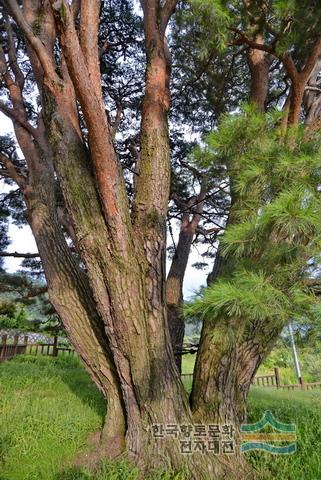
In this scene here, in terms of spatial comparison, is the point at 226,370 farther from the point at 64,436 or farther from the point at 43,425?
the point at 43,425

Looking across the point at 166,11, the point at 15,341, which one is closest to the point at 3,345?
the point at 15,341

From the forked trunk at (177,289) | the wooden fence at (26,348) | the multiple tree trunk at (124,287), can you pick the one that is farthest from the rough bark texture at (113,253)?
the wooden fence at (26,348)

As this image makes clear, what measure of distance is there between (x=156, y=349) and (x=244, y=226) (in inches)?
34.8

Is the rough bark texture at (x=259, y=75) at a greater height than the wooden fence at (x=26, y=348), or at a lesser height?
greater

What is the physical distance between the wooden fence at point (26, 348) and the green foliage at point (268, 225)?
594cm

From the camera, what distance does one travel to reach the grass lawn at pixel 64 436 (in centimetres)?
175

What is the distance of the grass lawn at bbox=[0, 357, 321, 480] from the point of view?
175cm

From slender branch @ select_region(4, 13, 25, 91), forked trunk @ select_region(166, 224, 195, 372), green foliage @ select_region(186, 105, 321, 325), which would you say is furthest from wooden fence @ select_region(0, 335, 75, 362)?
green foliage @ select_region(186, 105, 321, 325)

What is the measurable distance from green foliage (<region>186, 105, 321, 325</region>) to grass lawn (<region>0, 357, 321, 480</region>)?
3.08 feet

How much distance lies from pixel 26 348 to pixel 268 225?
733 cm

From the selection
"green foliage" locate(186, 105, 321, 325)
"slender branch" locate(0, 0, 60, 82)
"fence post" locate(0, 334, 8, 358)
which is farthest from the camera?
"fence post" locate(0, 334, 8, 358)

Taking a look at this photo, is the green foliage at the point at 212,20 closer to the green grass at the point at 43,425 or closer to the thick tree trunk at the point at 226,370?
the thick tree trunk at the point at 226,370

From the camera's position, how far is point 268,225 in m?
1.43

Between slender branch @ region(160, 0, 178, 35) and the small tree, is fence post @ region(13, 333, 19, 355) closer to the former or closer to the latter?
the small tree
